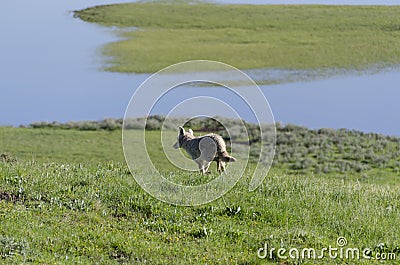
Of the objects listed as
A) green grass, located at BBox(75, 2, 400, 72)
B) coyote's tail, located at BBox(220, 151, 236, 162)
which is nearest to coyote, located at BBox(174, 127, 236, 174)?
coyote's tail, located at BBox(220, 151, 236, 162)

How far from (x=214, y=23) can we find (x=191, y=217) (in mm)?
65476

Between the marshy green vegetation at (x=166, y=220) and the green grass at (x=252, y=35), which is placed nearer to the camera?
the marshy green vegetation at (x=166, y=220)

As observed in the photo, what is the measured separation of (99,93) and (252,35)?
21419 mm

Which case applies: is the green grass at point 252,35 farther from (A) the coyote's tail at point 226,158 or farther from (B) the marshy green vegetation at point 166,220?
(B) the marshy green vegetation at point 166,220

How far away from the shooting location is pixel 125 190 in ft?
35.5

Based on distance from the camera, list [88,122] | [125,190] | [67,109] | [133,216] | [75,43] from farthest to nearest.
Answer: [75,43] → [67,109] → [88,122] → [125,190] → [133,216]

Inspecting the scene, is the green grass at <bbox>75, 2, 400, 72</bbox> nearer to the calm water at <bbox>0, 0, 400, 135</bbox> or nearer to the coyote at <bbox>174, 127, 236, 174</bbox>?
the calm water at <bbox>0, 0, 400, 135</bbox>

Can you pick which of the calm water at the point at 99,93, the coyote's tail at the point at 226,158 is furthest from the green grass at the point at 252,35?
the coyote's tail at the point at 226,158

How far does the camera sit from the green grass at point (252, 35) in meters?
61.2

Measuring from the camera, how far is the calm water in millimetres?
49625

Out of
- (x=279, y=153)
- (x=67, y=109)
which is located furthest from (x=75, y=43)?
(x=279, y=153)

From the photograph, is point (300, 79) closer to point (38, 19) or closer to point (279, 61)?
point (279, 61)

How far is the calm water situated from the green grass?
2.91 meters

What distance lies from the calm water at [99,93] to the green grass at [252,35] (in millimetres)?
2913
